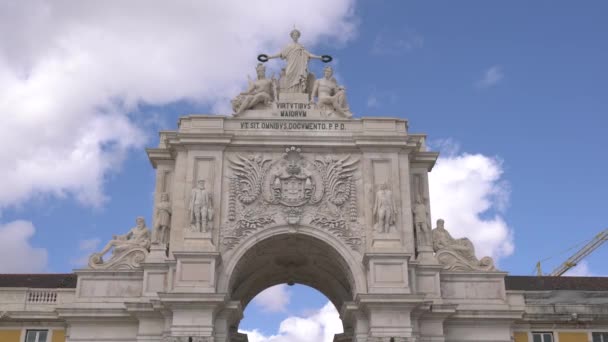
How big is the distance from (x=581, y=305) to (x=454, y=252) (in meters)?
5.68

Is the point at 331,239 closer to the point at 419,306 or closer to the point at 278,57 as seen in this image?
the point at 419,306

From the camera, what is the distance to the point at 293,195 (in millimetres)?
34625

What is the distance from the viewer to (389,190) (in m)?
34.4

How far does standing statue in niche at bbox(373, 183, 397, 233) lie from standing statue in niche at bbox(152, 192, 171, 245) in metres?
8.52

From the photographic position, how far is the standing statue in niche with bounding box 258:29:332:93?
122 ft

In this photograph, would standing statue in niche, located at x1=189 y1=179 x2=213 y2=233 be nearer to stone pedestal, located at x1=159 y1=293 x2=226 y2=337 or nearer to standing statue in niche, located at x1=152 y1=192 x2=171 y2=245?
standing statue in niche, located at x1=152 y1=192 x2=171 y2=245

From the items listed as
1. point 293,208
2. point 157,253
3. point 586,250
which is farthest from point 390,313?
point 586,250

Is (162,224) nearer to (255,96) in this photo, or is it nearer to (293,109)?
(255,96)

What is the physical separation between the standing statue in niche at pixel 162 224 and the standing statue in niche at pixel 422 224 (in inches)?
406

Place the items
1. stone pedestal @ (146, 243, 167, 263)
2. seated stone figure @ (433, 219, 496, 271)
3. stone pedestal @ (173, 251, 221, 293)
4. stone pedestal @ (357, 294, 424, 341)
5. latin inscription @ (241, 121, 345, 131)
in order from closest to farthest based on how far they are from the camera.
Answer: stone pedestal @ (357, 294, 424, 341)
stone pedestal @ (173, 251, 221, 293)
stone pedestal @ (146, 243, 167, 263)
seated stone figure @ (433, 219, 496, 271)
latin inscription @ (241, 121, 345, 131)

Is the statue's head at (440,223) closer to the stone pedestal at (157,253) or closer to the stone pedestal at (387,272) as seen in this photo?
the stone pedestal at (387,272)

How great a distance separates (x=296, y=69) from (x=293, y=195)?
6230 millimetres

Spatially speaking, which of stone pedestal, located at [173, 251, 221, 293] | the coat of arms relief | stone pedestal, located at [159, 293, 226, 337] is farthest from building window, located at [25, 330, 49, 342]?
the coat of arms relief

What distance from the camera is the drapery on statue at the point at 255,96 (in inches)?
1430
